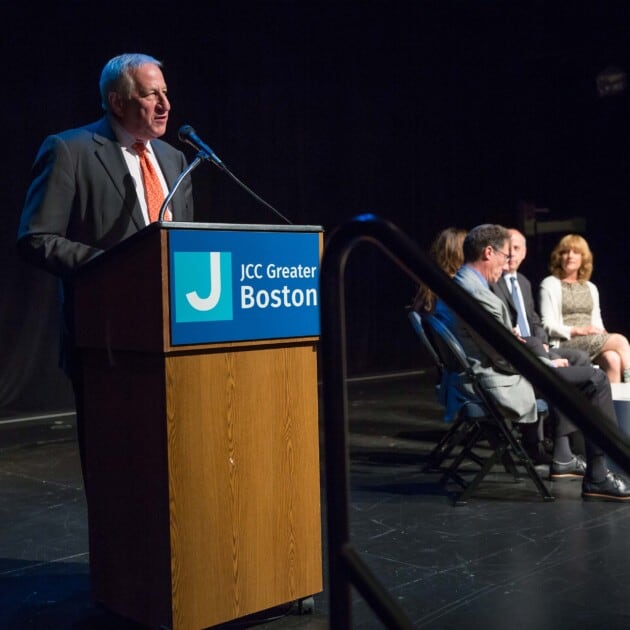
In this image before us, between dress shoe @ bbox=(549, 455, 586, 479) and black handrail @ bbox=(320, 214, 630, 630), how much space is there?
11.1 feet

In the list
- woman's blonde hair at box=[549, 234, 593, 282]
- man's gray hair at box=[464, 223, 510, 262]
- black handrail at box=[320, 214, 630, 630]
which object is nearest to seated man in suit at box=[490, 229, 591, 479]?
woman's blonde hair at box=[549, 234, 593, 282]

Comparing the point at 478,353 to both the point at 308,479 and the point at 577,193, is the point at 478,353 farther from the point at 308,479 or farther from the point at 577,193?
the point at 577,193

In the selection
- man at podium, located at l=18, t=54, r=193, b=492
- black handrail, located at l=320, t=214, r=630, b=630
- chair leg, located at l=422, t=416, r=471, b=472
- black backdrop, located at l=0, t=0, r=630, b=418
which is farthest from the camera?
black backdrop, located at l=0, t=0, r=630, b=418

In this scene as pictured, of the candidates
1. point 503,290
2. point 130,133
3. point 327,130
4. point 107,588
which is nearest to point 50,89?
point 327,130

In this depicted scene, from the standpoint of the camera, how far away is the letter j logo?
2236 millimetres

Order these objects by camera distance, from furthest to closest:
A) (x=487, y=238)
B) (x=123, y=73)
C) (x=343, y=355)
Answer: (x=487, y=238)
(x=123, y=73)
(x=343, y=355)

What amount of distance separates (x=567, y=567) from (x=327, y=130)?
20.8ft

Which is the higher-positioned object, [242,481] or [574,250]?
[574,250]

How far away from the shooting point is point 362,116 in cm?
920

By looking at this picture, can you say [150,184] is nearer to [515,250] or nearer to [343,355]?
[343,355]

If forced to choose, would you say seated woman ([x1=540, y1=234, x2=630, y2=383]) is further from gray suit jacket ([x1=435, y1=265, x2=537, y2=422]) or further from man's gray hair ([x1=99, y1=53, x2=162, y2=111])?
man's gray hair ([x1=99, y1=53, x2=162, y2=111])

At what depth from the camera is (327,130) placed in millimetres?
8906

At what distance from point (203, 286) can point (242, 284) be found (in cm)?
11

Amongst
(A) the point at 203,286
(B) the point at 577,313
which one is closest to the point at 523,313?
(B) the point at 577,313
